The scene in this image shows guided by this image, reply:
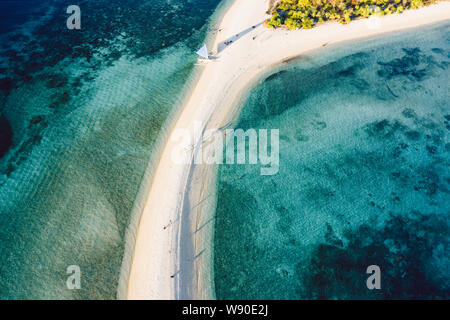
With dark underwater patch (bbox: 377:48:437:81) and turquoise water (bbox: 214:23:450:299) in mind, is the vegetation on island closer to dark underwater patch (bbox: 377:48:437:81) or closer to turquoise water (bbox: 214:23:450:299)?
turquoise water (bbox: 214:23:450:299)

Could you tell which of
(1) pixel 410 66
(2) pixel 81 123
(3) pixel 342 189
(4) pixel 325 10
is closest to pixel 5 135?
(2) pixel 81 123

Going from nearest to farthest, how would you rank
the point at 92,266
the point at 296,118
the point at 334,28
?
the point at 92,266 → the point at 296,118 → the point at 334,28

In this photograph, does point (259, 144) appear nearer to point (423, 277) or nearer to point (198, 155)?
point (198, 155)

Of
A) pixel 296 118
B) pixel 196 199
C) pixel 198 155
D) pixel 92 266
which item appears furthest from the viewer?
pixel 296 118

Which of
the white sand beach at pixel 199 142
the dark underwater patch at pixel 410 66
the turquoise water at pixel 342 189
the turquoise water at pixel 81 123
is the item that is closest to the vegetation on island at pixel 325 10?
the white sand beach at pixel 199 142

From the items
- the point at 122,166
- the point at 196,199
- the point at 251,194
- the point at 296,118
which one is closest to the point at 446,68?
the point at 296,118

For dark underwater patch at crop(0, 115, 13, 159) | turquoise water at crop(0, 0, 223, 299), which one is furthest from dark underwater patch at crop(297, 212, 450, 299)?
dark underwater patch at crop(0, 115, 13, 159)

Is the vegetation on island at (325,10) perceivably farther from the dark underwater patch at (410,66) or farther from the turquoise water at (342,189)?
the dark underwater patch at (410,66)
